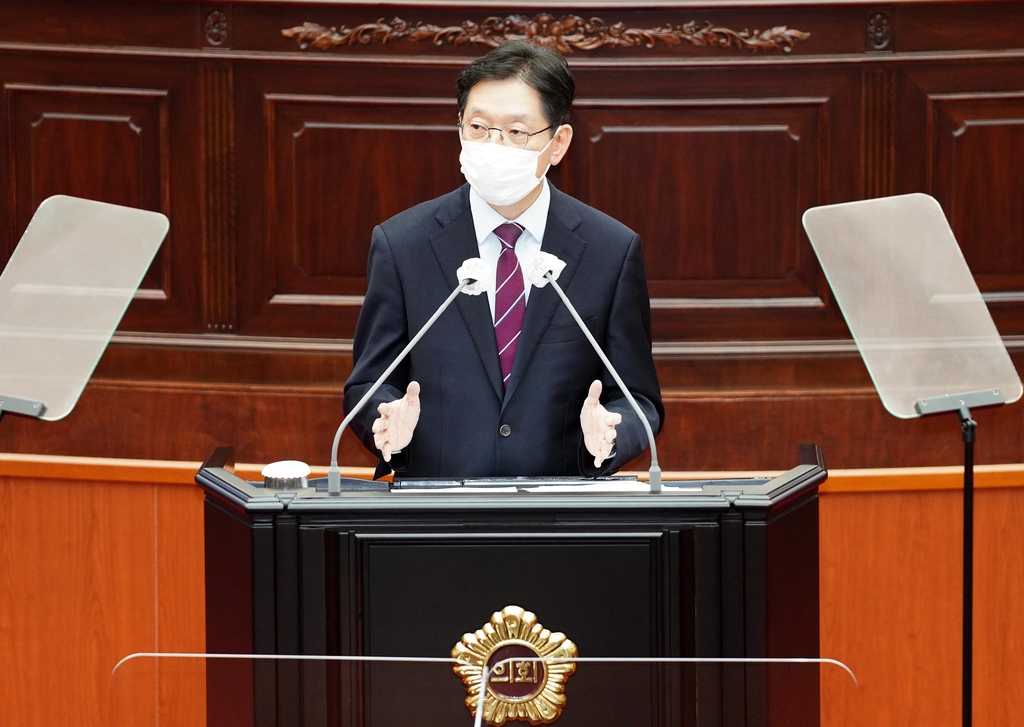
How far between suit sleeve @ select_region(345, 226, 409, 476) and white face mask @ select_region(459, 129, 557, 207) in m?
0.21

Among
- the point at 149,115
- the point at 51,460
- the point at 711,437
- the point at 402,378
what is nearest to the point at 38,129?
the point at 149,115

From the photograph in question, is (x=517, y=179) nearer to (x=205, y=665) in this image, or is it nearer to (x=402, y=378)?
(x=402, y=378)

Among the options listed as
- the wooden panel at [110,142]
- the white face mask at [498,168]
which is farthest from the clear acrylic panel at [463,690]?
the wooden panel at [110,142]

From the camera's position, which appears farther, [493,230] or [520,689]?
[493,230]

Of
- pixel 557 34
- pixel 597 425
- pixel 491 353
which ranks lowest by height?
pixel 597 425

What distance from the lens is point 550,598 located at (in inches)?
64.6

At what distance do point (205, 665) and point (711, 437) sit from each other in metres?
2.17

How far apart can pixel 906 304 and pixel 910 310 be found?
0.04ft

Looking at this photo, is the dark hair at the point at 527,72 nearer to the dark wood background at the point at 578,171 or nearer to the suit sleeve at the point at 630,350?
the suit sleeve at the point at 630,350

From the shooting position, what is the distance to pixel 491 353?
6.77 feet

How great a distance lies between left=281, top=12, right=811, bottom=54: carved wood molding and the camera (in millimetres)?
3244

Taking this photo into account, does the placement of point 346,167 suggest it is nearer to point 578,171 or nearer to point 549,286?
point 578,171

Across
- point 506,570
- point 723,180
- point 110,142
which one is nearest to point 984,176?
point 723,180

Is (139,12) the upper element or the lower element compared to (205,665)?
upper
